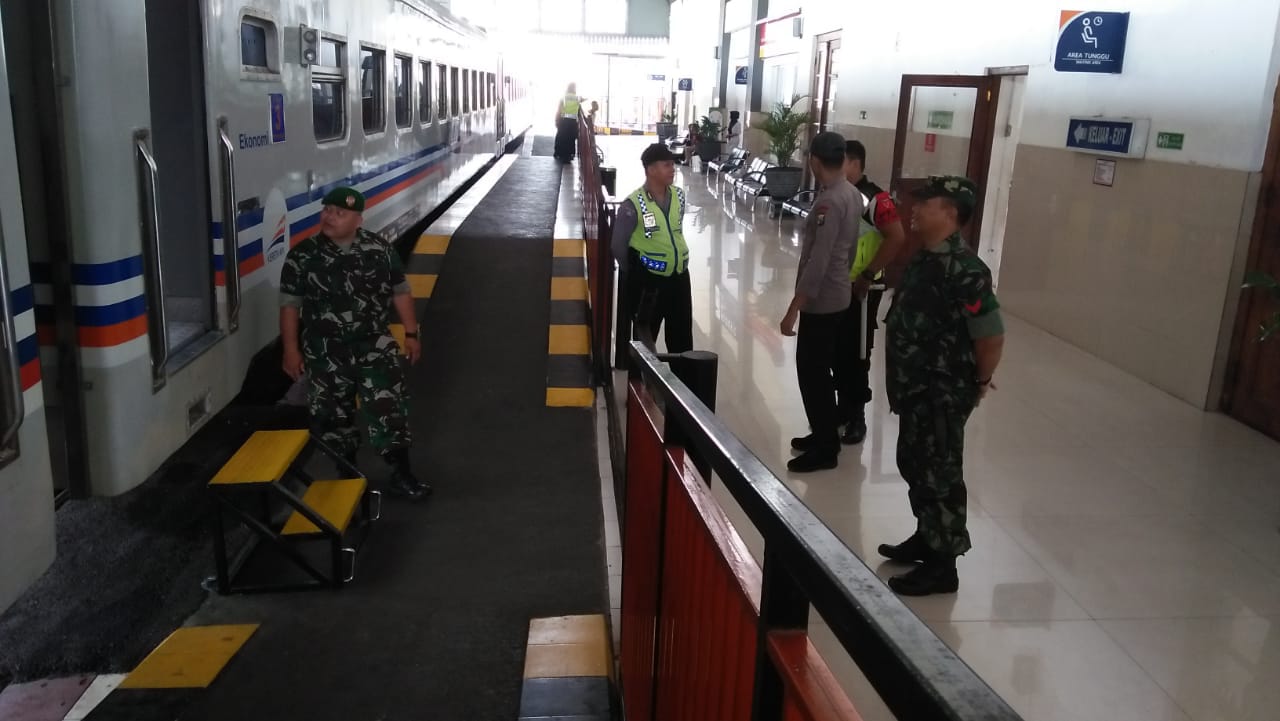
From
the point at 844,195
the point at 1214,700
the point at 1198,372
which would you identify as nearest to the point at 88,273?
the point at 844,195

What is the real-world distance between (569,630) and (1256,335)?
200 inches

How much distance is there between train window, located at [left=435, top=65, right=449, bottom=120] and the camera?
35.5 ft

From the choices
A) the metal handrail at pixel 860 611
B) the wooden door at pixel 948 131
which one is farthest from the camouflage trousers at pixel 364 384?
the wooden door at pixel 948 131

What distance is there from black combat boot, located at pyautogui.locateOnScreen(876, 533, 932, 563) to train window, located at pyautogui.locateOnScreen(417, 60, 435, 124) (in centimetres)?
701

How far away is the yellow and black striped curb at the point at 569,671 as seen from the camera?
10.5 ft

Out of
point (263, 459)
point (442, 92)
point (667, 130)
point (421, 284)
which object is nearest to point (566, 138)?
point (442, 92)

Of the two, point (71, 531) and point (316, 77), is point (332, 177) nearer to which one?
point (316, 77)

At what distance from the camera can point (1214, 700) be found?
3305 millimetres

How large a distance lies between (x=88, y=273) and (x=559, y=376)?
3600 mm

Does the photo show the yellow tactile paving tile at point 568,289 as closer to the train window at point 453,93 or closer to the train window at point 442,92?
the train window at point 442,92

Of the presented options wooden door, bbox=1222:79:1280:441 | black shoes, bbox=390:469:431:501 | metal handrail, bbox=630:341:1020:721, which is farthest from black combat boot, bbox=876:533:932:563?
wooden door, bbox=1222:79:1280:441

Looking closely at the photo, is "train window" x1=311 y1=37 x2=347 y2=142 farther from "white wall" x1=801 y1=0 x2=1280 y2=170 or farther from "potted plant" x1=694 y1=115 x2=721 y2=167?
"potted plant" x1=694 y1=115 x2=721 y2=167

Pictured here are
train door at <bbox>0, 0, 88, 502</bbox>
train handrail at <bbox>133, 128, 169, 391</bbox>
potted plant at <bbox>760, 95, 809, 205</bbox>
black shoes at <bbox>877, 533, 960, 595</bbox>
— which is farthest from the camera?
potted plant at <bbox>760, 95, 809, 205</bbox>

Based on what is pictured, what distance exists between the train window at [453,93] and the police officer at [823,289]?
321 inches
